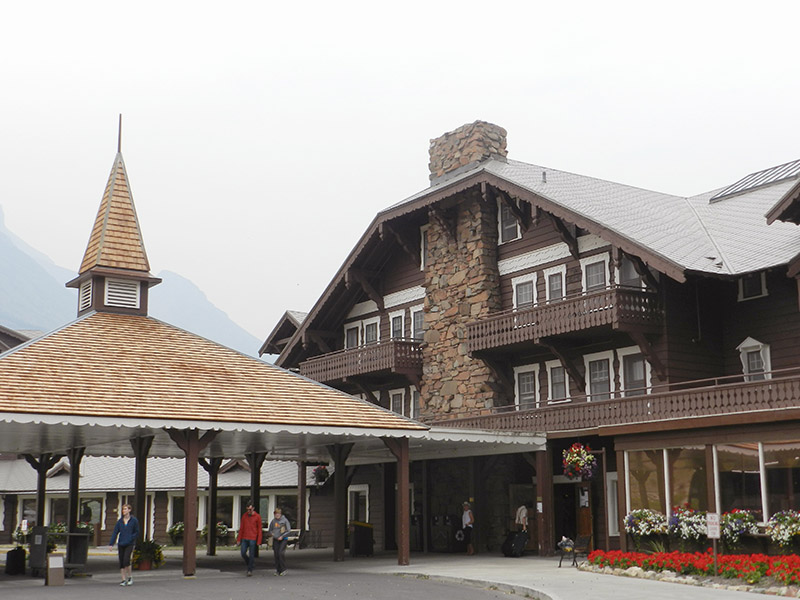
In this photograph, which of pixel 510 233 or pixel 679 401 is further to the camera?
pixel 510 233

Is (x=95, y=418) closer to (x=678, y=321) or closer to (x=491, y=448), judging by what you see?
(x=491, y=448)

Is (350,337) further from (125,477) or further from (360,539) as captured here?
(125,477)

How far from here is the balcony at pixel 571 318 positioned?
26.9 metres

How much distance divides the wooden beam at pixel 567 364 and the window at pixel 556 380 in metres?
0.71

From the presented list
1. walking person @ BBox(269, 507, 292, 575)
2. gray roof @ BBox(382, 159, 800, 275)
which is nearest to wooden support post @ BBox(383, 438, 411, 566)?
walking person @ BBox(269, 507, 292, 575)

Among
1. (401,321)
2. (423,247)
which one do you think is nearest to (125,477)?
(401,321)

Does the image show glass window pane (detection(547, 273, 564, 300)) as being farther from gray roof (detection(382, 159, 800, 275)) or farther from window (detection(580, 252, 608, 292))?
gray roof (detection(382, 159, 800, 275))

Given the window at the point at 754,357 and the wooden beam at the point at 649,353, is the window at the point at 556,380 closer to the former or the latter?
the wooden beam at the point at 649,353

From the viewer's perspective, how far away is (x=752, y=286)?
27531 mm

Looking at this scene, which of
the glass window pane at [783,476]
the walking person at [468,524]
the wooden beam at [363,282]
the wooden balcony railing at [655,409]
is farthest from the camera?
the wooden beam at [363,282]

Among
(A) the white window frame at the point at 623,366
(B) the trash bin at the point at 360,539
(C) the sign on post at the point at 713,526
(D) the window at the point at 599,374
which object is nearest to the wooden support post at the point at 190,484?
(B) the trash bin at the point at 360,539

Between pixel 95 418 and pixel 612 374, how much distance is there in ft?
49.3

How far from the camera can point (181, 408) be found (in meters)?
21.0

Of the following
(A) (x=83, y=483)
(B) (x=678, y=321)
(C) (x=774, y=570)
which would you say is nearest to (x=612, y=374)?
(B) (x=678, y=321)
